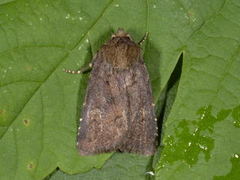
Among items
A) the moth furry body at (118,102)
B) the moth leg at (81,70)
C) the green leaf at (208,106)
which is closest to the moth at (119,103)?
the moth furry body at (118,102)

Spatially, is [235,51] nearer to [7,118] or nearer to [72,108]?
[72,108]

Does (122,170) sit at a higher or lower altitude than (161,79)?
lower

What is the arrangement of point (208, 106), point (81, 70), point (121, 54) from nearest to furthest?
point (208, 106) < point (81, 70) < point (121, 54)

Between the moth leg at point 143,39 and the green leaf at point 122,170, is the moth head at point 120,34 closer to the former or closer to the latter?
the moth leg at point 143,39

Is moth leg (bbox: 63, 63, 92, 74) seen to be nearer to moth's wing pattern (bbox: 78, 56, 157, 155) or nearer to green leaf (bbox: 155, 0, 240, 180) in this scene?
moth's wing pattern (bbox: 78, 56, 157, 155)

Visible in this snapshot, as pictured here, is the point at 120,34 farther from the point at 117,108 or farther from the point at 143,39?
the point at 117,108

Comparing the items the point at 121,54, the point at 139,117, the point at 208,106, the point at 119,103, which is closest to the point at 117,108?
the point at 119,103
